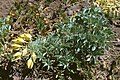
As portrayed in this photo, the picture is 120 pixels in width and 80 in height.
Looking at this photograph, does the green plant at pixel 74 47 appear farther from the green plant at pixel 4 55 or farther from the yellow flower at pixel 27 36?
the green plant at pixel 4 55

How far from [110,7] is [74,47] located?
0.95 metres

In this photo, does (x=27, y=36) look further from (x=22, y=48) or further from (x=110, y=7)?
(x=110, y=7)

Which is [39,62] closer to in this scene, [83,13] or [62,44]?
[62,44]

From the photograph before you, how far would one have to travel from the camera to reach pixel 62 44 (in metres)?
3.97

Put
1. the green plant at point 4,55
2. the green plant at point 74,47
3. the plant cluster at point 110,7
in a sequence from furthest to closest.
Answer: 1. the plant cluster at point 110,7
2. the green plant at point 4,55
3. the green plant at point 74,47

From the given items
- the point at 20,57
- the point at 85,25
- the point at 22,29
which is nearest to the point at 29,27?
the point at 22,29

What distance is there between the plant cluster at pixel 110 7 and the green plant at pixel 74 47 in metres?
0.48

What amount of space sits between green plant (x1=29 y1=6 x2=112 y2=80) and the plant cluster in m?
0.48

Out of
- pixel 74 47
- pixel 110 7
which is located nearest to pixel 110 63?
pixel 74 47

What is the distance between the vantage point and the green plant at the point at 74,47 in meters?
3.90

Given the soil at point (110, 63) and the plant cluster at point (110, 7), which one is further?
the plant cluster at point (110, 7)

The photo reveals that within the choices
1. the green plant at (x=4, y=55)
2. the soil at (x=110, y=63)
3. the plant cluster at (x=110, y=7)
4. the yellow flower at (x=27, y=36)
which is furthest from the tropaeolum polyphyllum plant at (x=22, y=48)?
the plant cluster at (x=110, y=7)

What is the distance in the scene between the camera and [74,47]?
4020 mm

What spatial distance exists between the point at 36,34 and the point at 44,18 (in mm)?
312
